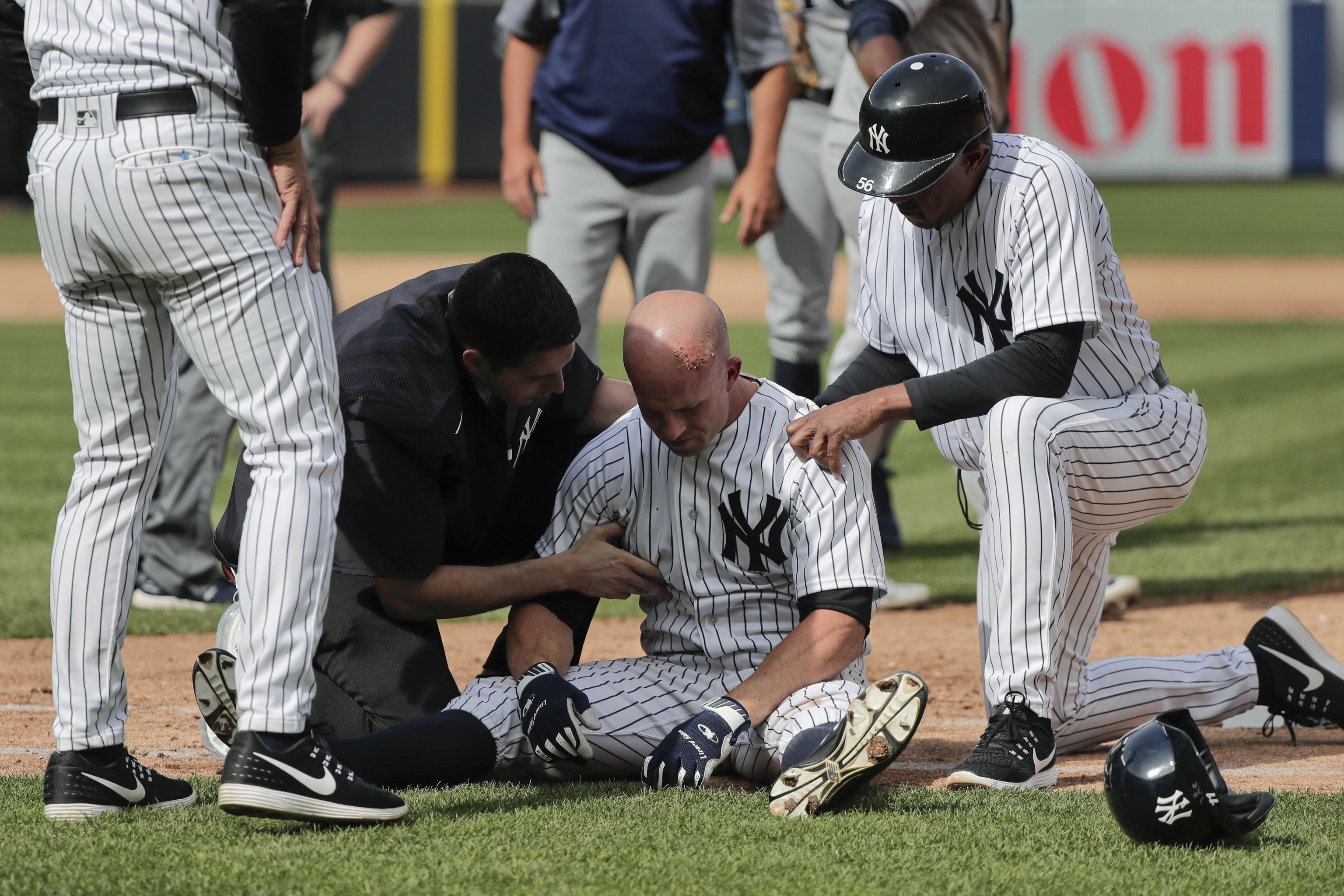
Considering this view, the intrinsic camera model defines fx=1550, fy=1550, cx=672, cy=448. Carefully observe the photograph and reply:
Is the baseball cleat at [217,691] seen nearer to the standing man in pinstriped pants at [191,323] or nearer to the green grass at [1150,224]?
the standing man in pinstriped pants at [191,323]

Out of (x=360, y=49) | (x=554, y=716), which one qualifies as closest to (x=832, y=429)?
(x=554, y=716)

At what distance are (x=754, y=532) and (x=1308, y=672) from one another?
1.40 meters

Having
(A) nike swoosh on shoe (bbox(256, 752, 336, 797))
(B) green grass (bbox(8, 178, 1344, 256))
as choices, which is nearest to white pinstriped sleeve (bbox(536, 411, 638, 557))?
(A) nike swoosh on shoe (bbox(256, 752, 336, 797))

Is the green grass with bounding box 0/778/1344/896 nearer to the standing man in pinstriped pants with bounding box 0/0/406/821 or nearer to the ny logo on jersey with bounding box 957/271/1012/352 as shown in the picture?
the standing man in pinstriped pants with bounding box 0/0/406/821

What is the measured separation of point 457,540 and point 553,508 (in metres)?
0.26

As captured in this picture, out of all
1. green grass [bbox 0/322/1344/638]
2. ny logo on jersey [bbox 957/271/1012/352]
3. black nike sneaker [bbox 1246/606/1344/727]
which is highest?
ny logo on jersey [bbox 957/271/1012/352]

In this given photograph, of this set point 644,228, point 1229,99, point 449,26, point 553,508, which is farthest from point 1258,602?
point 1229,99

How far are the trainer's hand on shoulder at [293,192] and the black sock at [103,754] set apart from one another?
93cm

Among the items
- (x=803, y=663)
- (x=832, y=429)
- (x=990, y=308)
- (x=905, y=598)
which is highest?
(x=990, y=308)

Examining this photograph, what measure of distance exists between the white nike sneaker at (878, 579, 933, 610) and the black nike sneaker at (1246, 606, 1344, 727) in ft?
5.38

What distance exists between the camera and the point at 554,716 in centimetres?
298

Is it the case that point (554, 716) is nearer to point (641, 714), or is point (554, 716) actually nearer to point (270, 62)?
point (641, 714)

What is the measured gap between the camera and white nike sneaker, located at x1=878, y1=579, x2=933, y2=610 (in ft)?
17.2

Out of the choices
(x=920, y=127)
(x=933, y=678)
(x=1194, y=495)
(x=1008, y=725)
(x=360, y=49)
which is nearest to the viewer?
(x=1008, y=725)
